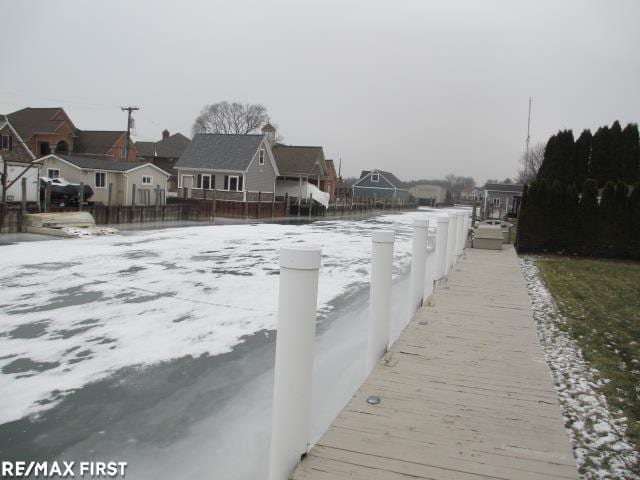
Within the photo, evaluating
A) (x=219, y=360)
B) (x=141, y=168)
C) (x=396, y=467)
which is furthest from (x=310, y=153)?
(x=396, y=467)

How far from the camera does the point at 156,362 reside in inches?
233

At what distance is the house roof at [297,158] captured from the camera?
50.3 m

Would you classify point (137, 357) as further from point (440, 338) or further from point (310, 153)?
point (310, 153)

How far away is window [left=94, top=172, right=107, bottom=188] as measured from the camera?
34.8m

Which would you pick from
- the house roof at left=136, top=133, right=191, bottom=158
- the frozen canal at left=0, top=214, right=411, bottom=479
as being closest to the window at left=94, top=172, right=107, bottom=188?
the frozen canal at left=0, top=214, right=411, bottom=479

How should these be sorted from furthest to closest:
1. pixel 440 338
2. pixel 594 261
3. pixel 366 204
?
1. pixel 366 204
2. pixel 594 261
3. pixel 440 338

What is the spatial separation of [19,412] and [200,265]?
28.4 feet

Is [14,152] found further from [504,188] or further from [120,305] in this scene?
[504,188]

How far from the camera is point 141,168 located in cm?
3694

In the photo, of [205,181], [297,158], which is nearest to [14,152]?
[205,181]

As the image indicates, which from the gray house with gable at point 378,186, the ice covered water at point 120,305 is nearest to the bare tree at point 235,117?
the gray house with gable at point 378,186

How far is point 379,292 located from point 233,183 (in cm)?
3663

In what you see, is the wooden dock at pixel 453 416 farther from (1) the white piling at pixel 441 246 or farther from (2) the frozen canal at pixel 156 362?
(1) the white piling at pixel 441 246

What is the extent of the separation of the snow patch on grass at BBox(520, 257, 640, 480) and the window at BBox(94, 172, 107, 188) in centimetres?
3387
